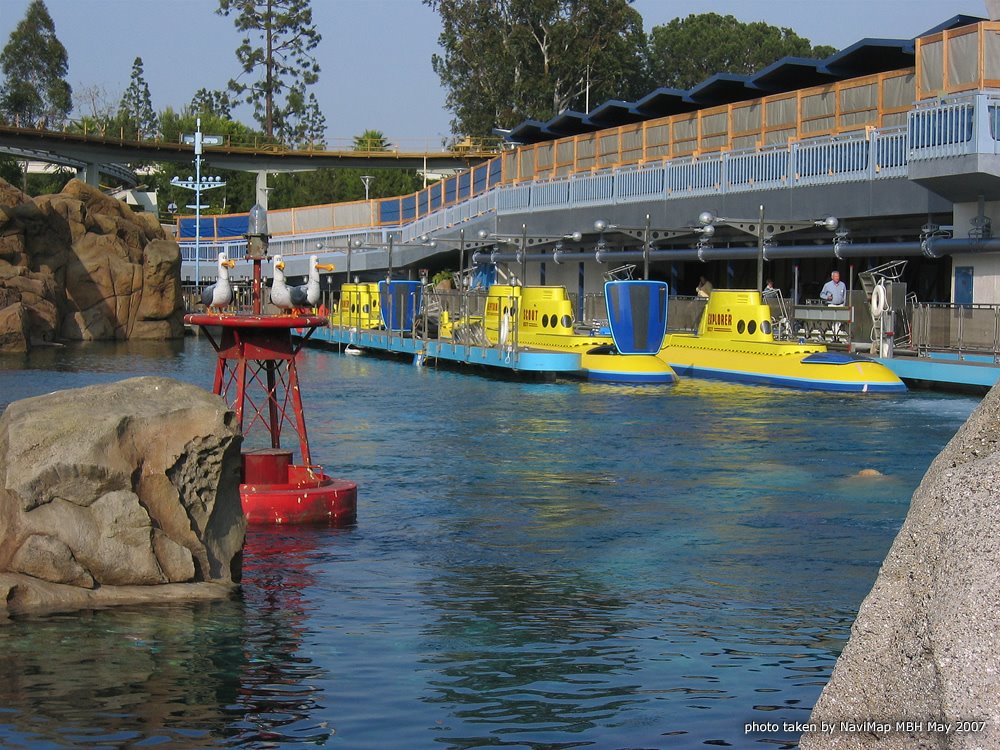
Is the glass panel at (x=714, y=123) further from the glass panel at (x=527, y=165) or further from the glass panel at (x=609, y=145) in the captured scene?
the glass panel at (x=527, y=165)

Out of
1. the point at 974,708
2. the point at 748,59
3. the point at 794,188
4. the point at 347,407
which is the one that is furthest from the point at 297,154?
the point at 974,708

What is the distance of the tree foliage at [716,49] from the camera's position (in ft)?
377

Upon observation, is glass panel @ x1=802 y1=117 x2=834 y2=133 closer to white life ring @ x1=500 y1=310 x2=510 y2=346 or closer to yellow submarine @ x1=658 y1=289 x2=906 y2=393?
yellow submarine @ x1=658 y1=289 x2=906 y2=393

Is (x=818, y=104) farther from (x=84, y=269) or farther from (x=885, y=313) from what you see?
(x=84, y=269)

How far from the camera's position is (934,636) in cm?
474

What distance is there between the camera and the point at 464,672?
8.66m

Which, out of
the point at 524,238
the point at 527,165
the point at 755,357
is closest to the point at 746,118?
the point at 524,238

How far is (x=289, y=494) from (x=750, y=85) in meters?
34.3

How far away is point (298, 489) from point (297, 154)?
80.9 m

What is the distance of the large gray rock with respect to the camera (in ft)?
15.0

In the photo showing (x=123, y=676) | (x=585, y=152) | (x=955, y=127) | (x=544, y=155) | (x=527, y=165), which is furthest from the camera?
(x=527, y=165)

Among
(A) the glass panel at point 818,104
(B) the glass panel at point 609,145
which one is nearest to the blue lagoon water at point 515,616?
(A) the glass panel at point 818,104

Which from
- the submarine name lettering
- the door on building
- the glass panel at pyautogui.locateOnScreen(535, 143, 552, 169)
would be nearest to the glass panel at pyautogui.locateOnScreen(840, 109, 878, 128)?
the door on building

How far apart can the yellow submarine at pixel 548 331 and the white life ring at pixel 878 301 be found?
461 centimetres
